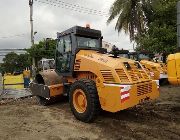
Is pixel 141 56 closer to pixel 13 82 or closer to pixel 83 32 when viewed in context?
pixel 13 82

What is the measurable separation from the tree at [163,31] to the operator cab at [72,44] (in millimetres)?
12122

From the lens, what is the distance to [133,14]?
25969 mm

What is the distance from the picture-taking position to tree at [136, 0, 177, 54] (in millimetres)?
21719

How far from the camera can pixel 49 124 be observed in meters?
8.17

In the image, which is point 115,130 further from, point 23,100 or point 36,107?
point 23,100

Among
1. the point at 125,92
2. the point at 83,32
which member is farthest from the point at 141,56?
the point at 125,92

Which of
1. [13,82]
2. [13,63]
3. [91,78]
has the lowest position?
[13,82]

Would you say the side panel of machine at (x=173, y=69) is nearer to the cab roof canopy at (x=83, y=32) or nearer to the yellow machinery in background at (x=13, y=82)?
the cab roof canopy at (x=83, y=32)

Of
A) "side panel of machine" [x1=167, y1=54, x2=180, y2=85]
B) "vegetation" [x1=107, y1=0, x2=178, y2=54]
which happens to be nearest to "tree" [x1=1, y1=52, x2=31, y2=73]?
"vegetation" [x1=107, y1=0, x2=178, y2=54]

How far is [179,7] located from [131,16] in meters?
18.9

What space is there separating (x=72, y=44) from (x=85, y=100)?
2.14 metres

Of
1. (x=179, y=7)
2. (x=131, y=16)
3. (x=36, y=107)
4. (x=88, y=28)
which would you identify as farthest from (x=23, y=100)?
(x=131, y=16)

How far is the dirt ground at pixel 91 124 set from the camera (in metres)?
7.01

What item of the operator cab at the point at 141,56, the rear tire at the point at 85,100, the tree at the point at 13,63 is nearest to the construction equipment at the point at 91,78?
the rear tire at the point at 85,100
